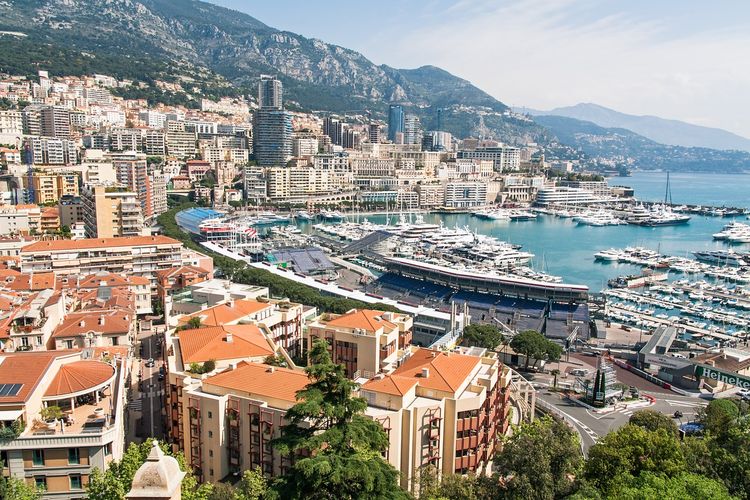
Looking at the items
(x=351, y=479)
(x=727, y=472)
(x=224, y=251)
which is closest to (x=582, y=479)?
(x=727, y=472)

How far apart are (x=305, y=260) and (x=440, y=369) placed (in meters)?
29.5

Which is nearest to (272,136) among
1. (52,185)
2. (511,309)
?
(52,185)

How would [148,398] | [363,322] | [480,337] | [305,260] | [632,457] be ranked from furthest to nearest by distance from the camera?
[305,260]
[480,337]
[363,322]
[148,398]
[632,457]

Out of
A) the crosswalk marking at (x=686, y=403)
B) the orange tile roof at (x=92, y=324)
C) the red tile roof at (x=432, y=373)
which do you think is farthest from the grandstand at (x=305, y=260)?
the red tile roof at (x=432, y=373)

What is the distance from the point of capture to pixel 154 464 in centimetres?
543

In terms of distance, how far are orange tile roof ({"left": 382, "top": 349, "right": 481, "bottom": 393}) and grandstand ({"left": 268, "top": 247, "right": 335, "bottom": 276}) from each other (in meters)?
25.8

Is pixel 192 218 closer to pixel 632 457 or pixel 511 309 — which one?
pixel 511 309

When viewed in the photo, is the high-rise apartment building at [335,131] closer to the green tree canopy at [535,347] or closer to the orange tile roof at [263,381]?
the green tree canopy at [535,347]

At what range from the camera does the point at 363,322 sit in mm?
17953

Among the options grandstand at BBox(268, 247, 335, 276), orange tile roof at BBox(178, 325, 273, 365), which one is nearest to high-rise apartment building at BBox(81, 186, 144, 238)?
grandstand at BBox(268, 247, 335, 276)

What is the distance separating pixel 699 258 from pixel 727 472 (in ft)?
161

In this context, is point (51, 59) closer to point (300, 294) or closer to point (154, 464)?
point (300, 294)

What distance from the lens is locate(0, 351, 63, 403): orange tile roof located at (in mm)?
9524

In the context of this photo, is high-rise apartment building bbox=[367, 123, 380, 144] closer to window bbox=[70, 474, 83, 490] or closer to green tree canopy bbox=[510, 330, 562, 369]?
green tree canopy bbox=[510, 330, 562, 369]
